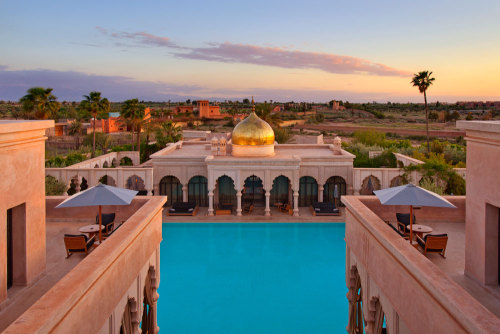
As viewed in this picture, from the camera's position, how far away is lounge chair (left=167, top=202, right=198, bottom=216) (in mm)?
24047

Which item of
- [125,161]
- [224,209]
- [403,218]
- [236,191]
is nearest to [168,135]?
[125,161]

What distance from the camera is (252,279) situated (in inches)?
626

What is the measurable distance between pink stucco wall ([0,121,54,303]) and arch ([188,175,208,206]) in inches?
738

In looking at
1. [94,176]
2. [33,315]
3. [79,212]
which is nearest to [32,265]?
[33,315]

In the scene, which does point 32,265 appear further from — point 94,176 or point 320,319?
point 94,176

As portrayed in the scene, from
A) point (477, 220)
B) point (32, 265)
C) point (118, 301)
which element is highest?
point (477, 220)

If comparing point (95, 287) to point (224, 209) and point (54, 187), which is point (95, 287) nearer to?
point (224, 209)

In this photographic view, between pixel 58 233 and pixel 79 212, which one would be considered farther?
pixel 79 212

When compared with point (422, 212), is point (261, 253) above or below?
below

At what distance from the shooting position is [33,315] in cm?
470

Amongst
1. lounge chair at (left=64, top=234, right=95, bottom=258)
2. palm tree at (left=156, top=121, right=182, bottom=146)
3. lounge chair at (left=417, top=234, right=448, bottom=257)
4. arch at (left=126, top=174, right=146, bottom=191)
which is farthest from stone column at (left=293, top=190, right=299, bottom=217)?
palm tree at (left=156, top=121, right=182, bottom=146)

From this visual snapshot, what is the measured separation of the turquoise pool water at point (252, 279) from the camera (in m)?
12.9

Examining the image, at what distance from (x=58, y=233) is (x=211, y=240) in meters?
10.8

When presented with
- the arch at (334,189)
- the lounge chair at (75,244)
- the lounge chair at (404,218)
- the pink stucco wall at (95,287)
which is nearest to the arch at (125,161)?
the arch at (334,189)
